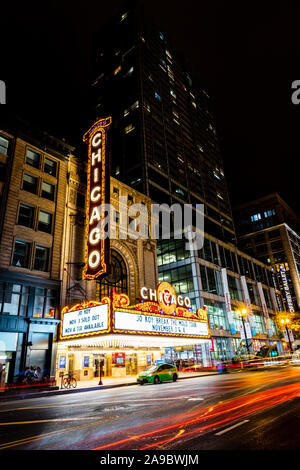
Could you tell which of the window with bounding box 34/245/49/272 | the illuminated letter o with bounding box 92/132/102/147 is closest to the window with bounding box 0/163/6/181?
the window with bounding box 34/245/49/272

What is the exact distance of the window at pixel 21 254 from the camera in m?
23.2

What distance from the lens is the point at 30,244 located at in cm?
2444

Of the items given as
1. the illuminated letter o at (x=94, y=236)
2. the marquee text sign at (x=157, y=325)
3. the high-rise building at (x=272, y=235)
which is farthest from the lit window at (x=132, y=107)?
the marquee text sign at (x=157, y=325)

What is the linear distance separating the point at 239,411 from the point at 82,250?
21.9 metres

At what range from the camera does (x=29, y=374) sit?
19531 millimetres

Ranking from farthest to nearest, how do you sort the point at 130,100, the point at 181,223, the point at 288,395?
the point at 130,100 < the point at 181,223 < the point at 288,395

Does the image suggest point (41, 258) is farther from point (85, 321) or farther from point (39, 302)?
point (85, 321)

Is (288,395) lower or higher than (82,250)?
lower

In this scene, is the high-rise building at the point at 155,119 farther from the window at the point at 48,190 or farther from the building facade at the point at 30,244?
the building facade at the point at 30,244

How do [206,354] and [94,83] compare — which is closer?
[206,354]

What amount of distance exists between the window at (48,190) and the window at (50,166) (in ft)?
4.62

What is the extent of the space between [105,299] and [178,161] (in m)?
65.2

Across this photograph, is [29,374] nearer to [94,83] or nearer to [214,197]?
[214,197]

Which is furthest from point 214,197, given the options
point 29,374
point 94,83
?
point 29,374
